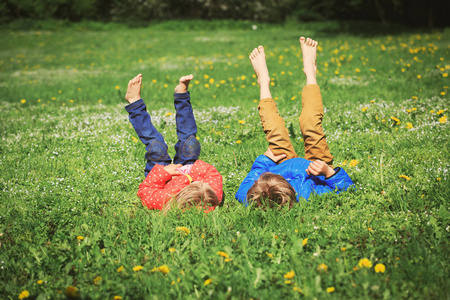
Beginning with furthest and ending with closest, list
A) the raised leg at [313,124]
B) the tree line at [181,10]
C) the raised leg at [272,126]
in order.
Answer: the tree line at [181,10] → the raised leg at [272,126] → the raised leg at [313,124]

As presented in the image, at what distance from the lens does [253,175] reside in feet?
11.3

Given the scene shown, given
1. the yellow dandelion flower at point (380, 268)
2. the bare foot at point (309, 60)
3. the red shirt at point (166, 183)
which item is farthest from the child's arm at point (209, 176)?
the yellow dandelion flower at point (380, 268)

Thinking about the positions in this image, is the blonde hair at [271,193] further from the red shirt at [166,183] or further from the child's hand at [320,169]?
the red shirt at [166,183]

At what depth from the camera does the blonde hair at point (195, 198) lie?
9.96 feet

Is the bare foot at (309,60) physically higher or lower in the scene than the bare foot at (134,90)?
higher

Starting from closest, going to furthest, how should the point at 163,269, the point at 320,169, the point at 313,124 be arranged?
the point at 163,269 < the point at 320,169 < the point at 313,124

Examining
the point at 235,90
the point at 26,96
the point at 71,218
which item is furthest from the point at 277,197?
the point at 26,96

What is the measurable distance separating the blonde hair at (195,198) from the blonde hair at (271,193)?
0.34 m

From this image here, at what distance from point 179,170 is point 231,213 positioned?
88 cm

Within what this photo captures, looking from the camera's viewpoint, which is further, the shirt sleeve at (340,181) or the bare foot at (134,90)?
the bare foot at (134,90)

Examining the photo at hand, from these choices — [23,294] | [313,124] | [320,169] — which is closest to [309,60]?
[313,124]

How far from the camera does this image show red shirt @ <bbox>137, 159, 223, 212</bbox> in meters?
3.23

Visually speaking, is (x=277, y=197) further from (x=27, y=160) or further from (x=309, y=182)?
(x=27, y=160)

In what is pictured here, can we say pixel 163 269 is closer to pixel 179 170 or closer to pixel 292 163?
pixel 179 170
